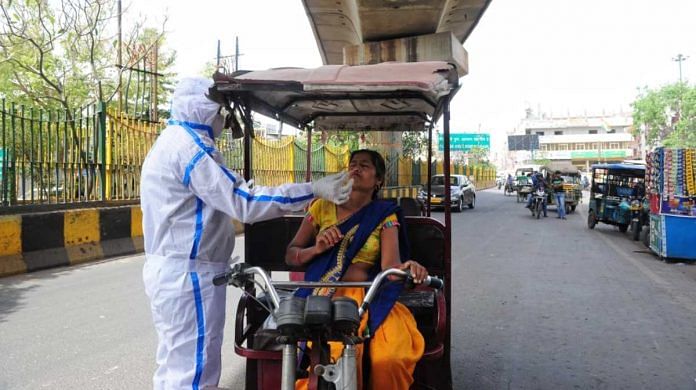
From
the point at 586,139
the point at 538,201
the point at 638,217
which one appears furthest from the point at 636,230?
the point at 586,139

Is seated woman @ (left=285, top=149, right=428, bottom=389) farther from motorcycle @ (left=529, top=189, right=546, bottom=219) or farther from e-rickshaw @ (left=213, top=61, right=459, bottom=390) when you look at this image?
motorcycle @ (left=529, top=189, right=546, bottom=219)

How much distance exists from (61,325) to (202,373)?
3.40m

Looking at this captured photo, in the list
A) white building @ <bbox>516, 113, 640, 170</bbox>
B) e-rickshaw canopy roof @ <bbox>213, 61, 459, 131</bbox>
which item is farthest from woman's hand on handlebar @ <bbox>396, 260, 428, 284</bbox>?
white building @ <bbox>516, 113, 640, 170</bbox>

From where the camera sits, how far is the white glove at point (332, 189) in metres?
2.45

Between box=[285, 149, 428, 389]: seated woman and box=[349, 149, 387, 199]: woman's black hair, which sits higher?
box=[349, 149, 387, 199]: woman's black hair

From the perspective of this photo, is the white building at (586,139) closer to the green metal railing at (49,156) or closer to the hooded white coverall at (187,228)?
the green metal railing at (49,156)

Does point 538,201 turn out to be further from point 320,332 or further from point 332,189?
point 320,332

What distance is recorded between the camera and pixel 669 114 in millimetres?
50312

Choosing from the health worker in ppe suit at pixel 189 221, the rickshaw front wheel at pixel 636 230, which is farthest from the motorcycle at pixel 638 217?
the health worker in ppe suit at pixel 189 221

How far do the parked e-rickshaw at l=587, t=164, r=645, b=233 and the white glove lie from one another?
520 inches

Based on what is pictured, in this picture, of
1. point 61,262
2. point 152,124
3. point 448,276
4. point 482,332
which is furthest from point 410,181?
point 448,276

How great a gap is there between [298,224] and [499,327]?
9.19 feet

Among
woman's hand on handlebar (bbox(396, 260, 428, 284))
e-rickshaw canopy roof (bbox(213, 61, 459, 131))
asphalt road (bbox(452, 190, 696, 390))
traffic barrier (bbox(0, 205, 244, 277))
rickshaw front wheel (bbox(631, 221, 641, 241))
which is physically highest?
e-rickshaw canopy roof (bbox(213, 61, 459, 131))

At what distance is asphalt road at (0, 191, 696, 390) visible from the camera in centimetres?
403
